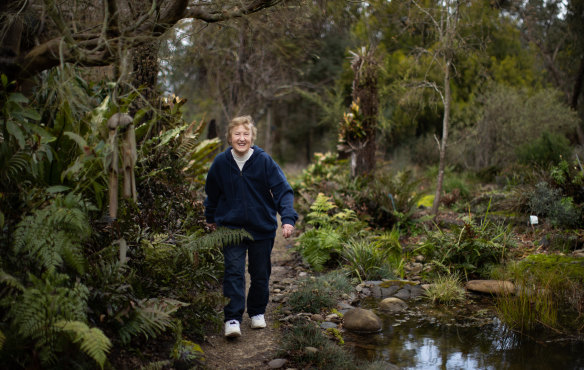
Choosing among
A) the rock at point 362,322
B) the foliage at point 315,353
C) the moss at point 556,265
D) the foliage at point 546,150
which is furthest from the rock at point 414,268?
the foliage at point 546,150

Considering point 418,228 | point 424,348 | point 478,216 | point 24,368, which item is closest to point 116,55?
point 24,368

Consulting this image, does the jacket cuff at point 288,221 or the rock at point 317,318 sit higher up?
the jacket cuff at point 288,221

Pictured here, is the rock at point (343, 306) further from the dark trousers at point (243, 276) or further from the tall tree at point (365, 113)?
the tall tree at point (365, 113)

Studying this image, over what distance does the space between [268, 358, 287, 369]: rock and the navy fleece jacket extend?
105 centimetres

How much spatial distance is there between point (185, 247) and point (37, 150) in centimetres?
133

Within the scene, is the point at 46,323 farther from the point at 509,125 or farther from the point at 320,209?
the point at 509,125

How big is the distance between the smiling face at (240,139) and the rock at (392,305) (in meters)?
2.28

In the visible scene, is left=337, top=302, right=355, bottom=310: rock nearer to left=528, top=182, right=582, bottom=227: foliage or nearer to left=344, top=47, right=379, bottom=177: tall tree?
left=528, top=182, right=582, bottom=227: foliage

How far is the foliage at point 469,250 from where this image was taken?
5785 mm

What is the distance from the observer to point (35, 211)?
2926 mm

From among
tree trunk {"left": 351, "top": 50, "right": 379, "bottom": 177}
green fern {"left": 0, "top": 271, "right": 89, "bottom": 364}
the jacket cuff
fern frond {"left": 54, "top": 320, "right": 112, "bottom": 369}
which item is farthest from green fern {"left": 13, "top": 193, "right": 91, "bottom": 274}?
tree trunk {"left": 351, "top": 50, "right": 379, "bottom": 177}

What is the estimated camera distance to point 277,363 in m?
3.44

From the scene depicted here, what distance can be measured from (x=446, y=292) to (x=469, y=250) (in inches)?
37.2

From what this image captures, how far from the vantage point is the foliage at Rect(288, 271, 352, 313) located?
4683 mm
